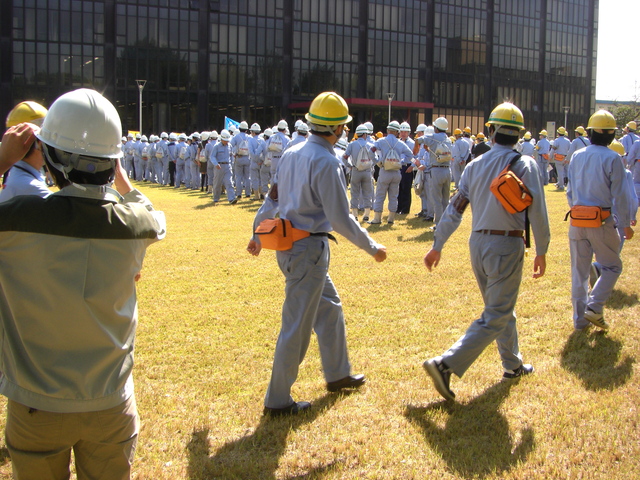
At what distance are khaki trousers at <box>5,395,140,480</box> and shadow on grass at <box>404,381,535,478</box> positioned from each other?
2123 mm

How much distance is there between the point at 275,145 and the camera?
61.9 feet

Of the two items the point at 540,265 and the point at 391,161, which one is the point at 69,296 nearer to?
the point at 540,265

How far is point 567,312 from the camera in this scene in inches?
285

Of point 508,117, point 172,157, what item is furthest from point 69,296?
point 172,157

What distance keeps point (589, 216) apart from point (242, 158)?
15718 millimetres

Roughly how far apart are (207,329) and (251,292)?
1606 millimetres

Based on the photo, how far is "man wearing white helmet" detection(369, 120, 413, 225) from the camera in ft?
47.2

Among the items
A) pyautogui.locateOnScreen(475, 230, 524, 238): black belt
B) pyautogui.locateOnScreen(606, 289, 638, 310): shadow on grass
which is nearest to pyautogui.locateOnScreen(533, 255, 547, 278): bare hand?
pyautogui.locateOnScreen(475, 230, 524, 238): black belt

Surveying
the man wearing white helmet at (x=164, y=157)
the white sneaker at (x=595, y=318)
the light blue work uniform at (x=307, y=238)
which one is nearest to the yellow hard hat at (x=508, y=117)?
the light blue work uniform at (x=307, y=238)

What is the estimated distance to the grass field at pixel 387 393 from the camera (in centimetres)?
391

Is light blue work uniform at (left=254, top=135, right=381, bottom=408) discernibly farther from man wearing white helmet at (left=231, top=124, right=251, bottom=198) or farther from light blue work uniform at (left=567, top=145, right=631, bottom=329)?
man wearing white helmet at (left=231, top=124, right=251, bottom=198)

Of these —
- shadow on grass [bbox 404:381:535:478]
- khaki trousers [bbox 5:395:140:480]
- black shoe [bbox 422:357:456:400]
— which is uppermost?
khaki trousers [bbox 5:395:140:480]

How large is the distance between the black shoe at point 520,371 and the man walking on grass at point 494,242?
37cm

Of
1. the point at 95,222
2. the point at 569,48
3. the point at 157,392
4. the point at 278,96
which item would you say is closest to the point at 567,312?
the point at 157,392
